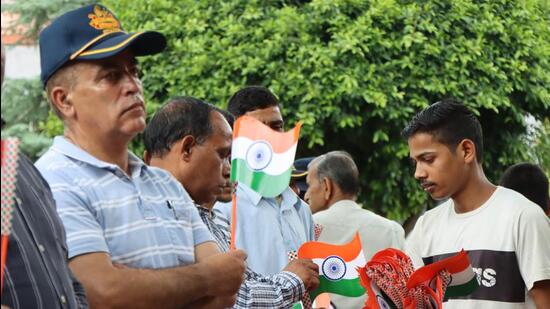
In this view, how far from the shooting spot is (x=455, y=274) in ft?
16.4

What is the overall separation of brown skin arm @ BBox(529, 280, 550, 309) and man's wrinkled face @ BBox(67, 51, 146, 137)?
2.30m

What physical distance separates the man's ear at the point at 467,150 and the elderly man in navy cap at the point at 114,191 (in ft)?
7.21

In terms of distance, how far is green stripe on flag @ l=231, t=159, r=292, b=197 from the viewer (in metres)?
4.50

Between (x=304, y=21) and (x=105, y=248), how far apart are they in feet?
27.8

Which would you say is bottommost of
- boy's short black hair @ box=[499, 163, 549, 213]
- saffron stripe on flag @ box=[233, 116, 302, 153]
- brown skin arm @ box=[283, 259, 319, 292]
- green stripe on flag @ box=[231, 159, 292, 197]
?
brown skin arm @ box=[283, 259, 319, 292]

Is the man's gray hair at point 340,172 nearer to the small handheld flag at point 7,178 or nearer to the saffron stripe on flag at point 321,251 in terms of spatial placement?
the saffron stripe on flag at point 321,251

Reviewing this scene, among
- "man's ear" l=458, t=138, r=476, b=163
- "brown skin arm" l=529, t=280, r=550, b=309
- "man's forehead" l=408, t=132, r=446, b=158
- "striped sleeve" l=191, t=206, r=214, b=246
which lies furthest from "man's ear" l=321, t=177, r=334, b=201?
"striped sleeve" l=191, t=206, r=214, b=246

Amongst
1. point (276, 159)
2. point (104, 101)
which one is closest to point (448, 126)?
point (276, 159)

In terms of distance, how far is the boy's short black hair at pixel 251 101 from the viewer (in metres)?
6.82

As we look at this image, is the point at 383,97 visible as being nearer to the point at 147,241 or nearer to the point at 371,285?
the point at 371,285

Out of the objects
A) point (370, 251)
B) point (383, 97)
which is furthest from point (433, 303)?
point (383, 97)

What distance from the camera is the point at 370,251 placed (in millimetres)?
7680

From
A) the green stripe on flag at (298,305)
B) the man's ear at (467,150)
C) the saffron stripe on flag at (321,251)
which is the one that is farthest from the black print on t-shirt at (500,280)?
the green stripe on flag at (298,305)

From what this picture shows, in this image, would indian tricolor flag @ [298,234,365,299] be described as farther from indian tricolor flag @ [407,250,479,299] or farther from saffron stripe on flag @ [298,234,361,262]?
indian tricolor flag @ [407,250,479,299]
